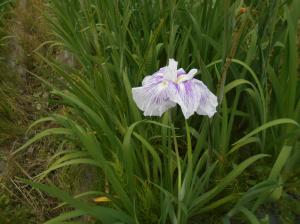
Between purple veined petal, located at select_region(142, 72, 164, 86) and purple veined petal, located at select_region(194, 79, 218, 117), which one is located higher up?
purple veined petal, located at select_region(142, 72, 164, 86)

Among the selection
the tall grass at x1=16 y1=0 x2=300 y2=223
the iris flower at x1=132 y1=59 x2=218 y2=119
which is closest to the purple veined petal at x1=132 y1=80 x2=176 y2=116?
the iris flower at x1=132 y1=59 x2=218 y2=119

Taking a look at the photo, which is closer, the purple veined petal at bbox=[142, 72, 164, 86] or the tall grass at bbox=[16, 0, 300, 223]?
the purple veined petal at bbox=[142, 72, 164, 86]

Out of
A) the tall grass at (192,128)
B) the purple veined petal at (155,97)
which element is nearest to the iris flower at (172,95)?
the purple veined petal at (155,97)

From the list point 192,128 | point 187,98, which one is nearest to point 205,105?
point 187,98

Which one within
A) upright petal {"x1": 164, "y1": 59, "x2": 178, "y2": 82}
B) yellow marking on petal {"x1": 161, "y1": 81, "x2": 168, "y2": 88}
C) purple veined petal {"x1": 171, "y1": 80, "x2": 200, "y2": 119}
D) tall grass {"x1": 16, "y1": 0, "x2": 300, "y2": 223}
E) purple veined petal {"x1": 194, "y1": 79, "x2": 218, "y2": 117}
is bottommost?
tall grass {"x1": 16, "y1": 0, "x2": 300, "y2": 223}

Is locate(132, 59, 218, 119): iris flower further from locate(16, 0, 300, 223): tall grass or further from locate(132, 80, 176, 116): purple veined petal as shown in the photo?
locate(16, 0, 300, 223): tall grass

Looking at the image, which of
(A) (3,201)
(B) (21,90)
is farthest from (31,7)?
(A) (3,201)

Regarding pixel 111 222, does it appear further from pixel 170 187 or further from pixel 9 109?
pixel 9 109
